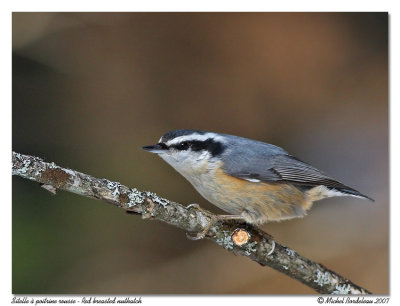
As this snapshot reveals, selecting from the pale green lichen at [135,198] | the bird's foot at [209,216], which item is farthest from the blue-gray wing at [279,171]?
the pale green lichen at [135,198]

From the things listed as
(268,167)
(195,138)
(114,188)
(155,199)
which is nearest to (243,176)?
(268,167)

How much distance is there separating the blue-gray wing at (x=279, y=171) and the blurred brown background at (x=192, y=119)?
464 millimetres

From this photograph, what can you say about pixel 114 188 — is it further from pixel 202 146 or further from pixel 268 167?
pixel 268 167

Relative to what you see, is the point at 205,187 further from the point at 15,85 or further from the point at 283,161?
the point at 15,85

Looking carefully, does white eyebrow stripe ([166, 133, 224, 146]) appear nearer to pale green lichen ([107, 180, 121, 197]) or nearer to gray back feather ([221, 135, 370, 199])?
gray back feather ([221, 135, 370, 199])

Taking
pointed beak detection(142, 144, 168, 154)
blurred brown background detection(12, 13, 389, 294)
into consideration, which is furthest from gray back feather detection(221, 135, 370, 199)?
blurred brown background detection(12, 13, 389, 294)

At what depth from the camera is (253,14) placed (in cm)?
263

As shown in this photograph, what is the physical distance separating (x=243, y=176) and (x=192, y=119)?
792 mm

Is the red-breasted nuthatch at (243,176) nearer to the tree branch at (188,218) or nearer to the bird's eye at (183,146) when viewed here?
the bird's eye at (183,146)

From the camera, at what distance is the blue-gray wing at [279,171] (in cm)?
229

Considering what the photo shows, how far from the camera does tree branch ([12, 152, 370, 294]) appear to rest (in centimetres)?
167

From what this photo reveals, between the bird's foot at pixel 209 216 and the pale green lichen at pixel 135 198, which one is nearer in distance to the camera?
the pale green lichen at pixel 135 198

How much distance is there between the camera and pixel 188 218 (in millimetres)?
1952
